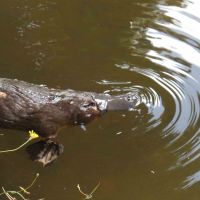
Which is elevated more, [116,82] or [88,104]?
[88,104]

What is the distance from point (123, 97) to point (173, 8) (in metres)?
2.46

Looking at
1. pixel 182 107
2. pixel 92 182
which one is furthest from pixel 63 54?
pixel 92 182

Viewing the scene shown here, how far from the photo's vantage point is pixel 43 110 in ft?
14.4

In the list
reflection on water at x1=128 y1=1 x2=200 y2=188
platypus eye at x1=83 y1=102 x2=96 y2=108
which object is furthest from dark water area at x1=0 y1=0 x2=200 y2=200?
platypus eye at x1=83 y1=102 x2=96 y2=108

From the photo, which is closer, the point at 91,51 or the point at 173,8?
the point at 91,51

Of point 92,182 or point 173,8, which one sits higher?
point 173,8

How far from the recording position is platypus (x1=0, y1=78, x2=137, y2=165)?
172 inches

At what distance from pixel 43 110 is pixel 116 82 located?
139 cm

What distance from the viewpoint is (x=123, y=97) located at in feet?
17.0

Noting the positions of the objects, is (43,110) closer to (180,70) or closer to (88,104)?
(88,104)

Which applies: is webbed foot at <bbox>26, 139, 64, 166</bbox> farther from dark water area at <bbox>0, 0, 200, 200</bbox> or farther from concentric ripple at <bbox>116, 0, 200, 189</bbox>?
concentric ripple at <bbox>116, 0, 200, 189</bbox>

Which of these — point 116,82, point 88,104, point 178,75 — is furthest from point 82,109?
point 178,75

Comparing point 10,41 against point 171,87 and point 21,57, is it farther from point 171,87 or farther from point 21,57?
point 171,87

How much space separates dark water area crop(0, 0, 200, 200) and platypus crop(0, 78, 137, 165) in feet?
0.69
